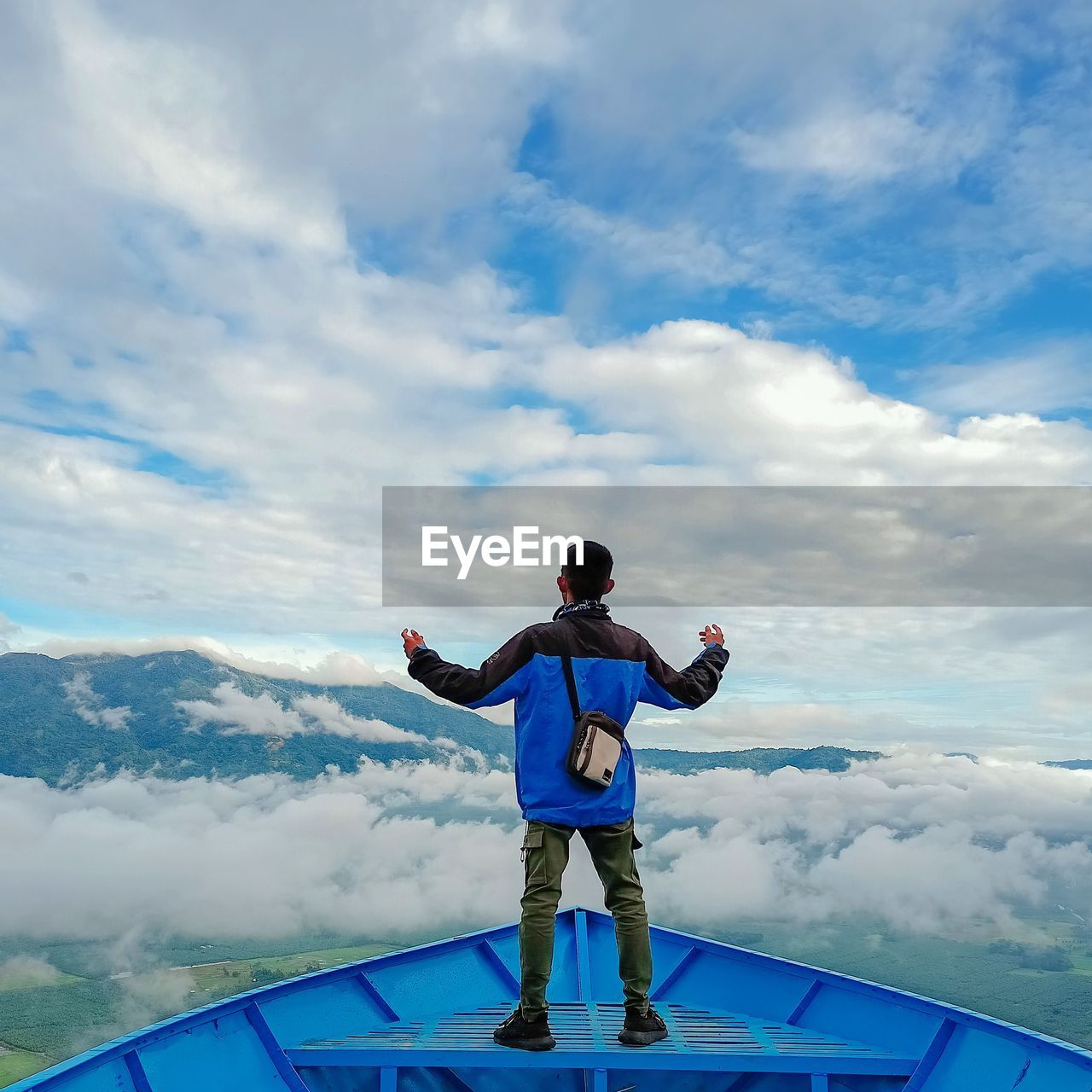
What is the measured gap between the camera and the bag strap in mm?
4836

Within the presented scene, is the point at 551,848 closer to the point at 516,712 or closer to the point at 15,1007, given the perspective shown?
the point at 516,712

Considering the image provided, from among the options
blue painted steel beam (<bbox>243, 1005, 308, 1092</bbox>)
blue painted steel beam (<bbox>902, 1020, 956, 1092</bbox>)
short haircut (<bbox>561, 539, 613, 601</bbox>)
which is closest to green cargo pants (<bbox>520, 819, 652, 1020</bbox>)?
short haircut (<bbox>561, 539, 613, 601</bbox>)

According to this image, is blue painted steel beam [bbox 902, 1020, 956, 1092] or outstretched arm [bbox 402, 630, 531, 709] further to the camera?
blue painted steel beam [bbox 902, 1020, 956, 1092]

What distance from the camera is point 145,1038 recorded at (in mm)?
5016

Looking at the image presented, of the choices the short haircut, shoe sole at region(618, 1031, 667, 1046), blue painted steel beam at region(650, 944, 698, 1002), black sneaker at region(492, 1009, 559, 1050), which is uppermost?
the short haircut

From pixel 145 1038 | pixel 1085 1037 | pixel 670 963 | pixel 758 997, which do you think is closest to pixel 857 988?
pixel 758 997

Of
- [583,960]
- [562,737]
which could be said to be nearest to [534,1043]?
[562,737]

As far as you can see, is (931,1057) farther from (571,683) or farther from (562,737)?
(571,683)

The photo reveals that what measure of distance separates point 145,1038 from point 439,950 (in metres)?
3.02

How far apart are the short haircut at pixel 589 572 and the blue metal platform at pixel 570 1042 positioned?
259 cm

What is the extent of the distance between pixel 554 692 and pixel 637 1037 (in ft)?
7.11

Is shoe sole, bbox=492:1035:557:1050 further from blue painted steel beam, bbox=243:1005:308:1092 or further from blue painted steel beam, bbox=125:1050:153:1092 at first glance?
blue painted steel beam, bbox=125:1050:153:1092

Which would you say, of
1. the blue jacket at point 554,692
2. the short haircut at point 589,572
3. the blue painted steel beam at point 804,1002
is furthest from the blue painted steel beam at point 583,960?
the short haircut at point 589,572

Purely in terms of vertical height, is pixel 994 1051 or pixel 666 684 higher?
pixel 666 684
